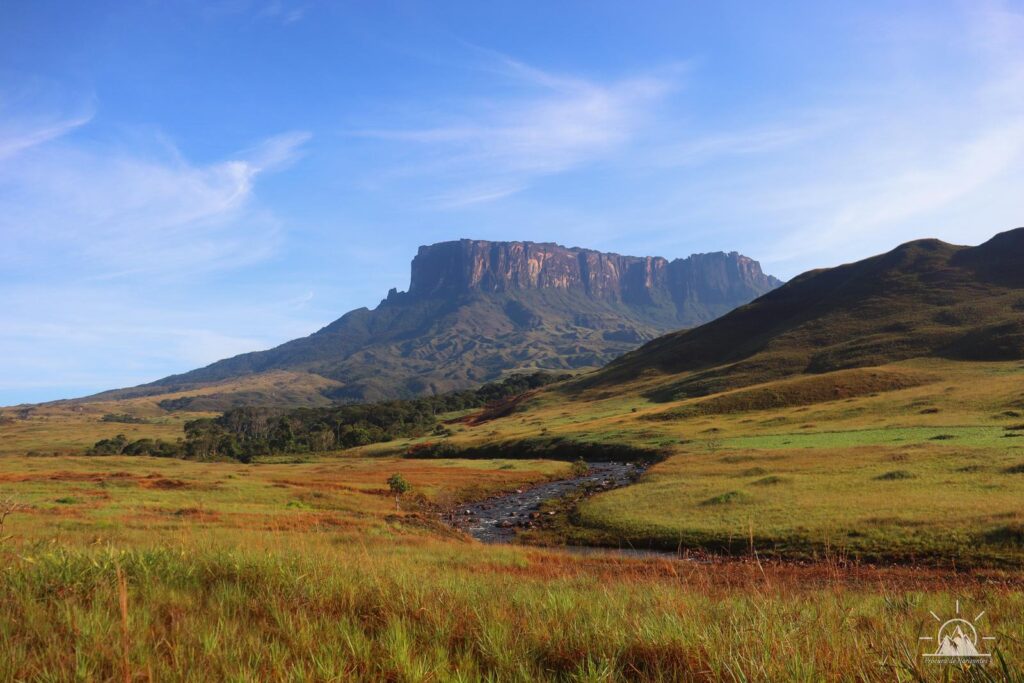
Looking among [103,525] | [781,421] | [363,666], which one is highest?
[363,666]

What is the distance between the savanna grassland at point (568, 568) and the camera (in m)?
4.45

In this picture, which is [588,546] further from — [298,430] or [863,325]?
[863,325]

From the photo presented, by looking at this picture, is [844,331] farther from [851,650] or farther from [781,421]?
[851,650]

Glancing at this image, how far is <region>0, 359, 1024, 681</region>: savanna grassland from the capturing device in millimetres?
4449

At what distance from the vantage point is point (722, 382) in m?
119

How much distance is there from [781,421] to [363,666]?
7610 centimetres

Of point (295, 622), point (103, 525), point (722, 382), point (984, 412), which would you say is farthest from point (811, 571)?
point (722, 382)

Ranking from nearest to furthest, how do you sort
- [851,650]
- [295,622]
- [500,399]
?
[851,650] → [295,622] → [500,399]

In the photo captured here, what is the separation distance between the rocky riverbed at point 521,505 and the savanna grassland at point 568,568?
2432 mm

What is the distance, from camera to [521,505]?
43188mm

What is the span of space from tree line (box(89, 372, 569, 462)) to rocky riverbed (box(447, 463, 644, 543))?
241 ft

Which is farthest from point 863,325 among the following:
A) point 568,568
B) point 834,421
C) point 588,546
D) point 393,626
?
point 393,626

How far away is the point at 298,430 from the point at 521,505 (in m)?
121

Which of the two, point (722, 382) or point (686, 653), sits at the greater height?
point (686, 653)
